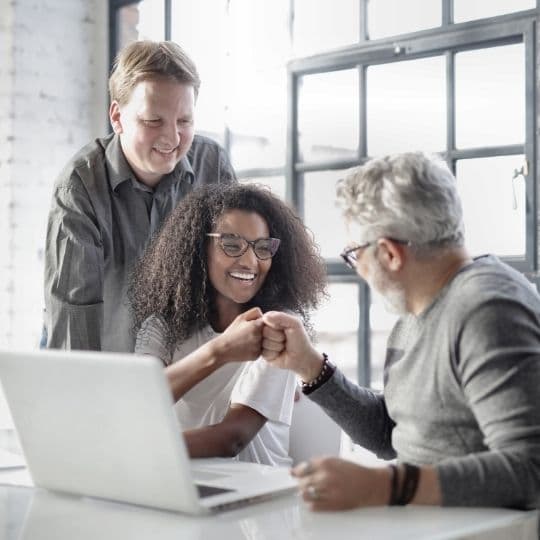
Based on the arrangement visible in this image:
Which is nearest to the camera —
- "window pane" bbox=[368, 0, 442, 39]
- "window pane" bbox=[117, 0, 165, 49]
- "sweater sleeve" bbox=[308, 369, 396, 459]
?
"sweater sleeve" bbox=[308, 369, 396, 459]

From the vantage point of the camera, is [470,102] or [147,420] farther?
[470,102]

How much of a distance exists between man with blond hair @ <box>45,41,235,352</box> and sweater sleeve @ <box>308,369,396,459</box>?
3.22 ft

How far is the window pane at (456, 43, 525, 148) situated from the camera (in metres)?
3.09

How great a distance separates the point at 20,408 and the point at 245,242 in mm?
855

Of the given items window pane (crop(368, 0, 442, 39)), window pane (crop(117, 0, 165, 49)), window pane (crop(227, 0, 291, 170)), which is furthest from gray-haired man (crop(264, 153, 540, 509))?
window pane (crop(117, 0, 165, 49))

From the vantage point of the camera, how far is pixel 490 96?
3.17m

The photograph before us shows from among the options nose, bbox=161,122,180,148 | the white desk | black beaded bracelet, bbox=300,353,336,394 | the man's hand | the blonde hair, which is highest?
the blonde hair

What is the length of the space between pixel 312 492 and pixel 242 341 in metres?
0.61

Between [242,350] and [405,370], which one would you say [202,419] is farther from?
[405,370]

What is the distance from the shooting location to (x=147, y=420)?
54.6 inches

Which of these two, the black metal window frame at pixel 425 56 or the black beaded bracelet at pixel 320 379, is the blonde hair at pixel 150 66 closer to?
the black metal window frame at pixel 425 56

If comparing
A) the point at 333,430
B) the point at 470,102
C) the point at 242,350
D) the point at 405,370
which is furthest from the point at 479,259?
the point at 470,102

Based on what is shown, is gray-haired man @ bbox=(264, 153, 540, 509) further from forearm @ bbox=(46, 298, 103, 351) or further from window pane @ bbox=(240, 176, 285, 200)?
window pane @ bbox=(240, 176, 285, 200)

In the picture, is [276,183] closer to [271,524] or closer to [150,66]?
[150,66]
